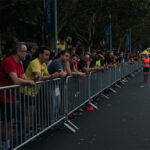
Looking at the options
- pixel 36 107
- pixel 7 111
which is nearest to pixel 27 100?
pixel 36 107

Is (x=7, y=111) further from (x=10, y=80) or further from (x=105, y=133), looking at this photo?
(x=105, y=133)

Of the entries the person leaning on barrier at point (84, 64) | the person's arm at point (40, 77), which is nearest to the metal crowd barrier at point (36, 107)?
the person's arm at point (40, 77)

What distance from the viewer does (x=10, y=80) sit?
16.7ft

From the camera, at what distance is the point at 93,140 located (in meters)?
5.89

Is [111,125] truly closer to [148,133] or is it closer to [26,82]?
[148,133]

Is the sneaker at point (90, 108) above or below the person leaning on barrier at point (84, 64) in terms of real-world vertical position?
below

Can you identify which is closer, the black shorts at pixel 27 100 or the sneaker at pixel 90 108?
the black shorts at pixel 27 100

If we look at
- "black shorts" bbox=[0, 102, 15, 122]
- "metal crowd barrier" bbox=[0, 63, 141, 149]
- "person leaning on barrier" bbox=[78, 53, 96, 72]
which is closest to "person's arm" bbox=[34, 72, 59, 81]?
"metal crowd barrier" bbox=[0, 63, 141, 149]

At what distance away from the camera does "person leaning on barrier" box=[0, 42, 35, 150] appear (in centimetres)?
448

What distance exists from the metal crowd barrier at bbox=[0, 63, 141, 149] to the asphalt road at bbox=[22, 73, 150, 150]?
0.92 ft

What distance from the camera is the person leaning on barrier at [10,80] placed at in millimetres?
4480

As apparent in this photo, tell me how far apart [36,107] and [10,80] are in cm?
67

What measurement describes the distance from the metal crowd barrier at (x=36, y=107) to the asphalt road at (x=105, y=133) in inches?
11.1

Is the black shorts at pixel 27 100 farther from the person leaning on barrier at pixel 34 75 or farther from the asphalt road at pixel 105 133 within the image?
the asphalt road at pixel 105 133
